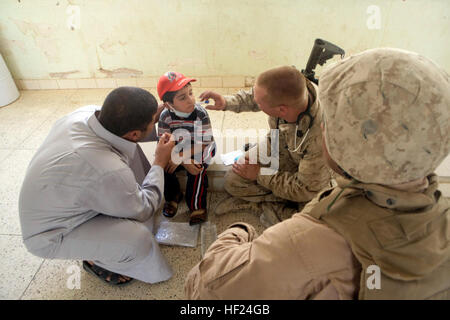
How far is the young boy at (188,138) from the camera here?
1727 mm

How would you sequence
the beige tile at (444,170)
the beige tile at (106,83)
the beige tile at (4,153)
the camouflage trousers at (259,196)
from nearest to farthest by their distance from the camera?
the camouflage trousers at (259,196) → the beige tile at (444,170) → the beige tile at (4,153) → the beige tile at (106,83)

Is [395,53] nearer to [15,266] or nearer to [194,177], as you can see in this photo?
[194,177]

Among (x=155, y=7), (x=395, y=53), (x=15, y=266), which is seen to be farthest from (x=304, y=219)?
(x=155, y=7)

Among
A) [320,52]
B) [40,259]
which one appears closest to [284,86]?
[320,52]

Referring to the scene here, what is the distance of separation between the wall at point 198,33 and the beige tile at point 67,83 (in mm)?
80

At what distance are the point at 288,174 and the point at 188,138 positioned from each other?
731 mm

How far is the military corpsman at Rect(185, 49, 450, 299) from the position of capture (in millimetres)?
640

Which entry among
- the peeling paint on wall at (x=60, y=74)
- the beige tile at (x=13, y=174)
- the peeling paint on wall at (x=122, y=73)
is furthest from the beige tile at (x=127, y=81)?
the beige tile at (x=13, y=174)

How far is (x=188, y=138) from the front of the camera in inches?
74.7

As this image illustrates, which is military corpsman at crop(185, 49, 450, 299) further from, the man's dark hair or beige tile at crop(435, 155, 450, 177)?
beige tile at crop(435, 155, 450, 177)

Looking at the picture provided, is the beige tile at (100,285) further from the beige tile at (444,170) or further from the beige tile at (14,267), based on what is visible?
the beige tile at (444,170)

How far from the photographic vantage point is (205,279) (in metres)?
0.87

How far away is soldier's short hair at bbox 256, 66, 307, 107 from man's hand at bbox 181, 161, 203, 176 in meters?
0.67

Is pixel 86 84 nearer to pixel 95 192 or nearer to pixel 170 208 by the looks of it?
pixel 170 208
